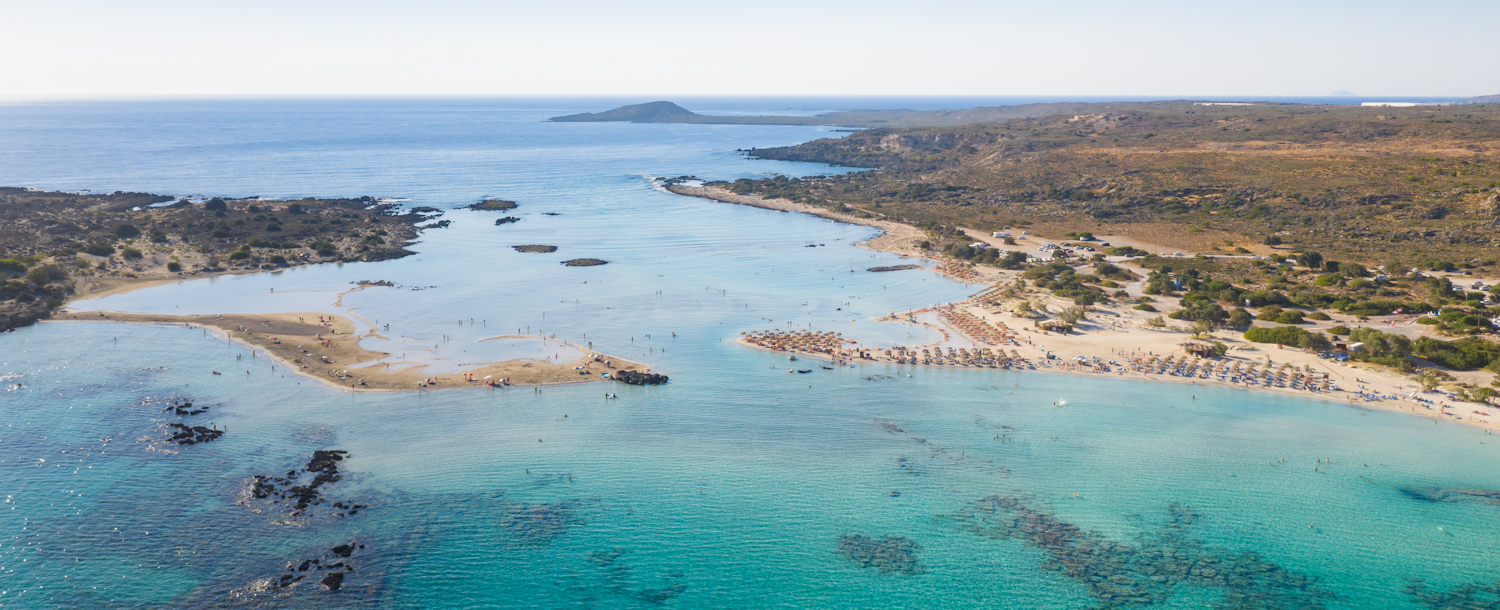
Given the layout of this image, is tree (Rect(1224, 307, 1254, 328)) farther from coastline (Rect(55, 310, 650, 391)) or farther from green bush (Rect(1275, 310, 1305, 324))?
coastline (Rect(55, 310, 650, 391))

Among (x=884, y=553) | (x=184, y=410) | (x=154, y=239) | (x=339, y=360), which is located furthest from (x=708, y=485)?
(x=154, y=239)

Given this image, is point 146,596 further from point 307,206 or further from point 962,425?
point 307,206

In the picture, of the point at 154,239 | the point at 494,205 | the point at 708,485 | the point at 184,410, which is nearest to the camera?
the point at 708,485

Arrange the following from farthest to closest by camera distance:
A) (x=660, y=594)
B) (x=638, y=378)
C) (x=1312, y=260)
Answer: (x=1312, y=260)
(x=638, y=378)
(x=660, y=594)

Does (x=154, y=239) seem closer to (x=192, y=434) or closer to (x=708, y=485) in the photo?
(x=192, y=434)

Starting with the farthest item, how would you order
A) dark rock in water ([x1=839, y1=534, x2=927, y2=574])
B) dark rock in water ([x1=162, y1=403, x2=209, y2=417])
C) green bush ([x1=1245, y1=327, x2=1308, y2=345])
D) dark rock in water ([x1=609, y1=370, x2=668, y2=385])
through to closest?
green bush ([x1=1245, y1=327, x2=1308, y2=345]) < dark rock in water ([x1=609, y1=370, x2=668, y2=385]) < dark rock in water ([x1=162, y1=403, x2=209, y2=417]) < dark rock in water ([x1=839, y1=534, x2=927, y2=574])

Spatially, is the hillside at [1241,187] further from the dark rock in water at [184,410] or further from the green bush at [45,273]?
the green bush at [45,273]

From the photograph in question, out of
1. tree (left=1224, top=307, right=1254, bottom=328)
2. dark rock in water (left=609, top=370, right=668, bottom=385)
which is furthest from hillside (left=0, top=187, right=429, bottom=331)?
tree (left=1224, top=307, right=1254, bottom=328)

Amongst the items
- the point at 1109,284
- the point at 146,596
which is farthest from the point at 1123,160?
the point at 146,596
